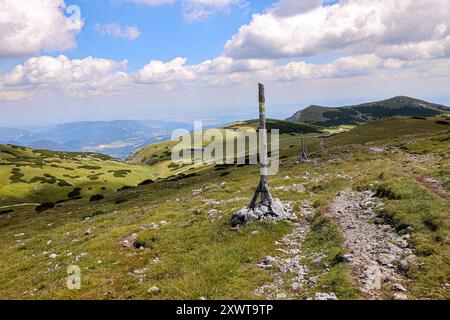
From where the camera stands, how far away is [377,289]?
12094 mm

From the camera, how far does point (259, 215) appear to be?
21.5 meters

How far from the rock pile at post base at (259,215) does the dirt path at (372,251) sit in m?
3.25

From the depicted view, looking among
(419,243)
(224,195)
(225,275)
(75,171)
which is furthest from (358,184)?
(75,171)

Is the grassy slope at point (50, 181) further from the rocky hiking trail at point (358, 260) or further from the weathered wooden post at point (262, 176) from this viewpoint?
the rocky hiking trail at point (358, 260)

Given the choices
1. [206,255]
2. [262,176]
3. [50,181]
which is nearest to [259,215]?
[262,176]

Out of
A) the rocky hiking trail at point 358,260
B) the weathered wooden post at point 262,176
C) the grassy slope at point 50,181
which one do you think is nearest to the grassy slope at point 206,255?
the rocky hiking trail at point 358,260

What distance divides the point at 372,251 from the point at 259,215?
7687mm

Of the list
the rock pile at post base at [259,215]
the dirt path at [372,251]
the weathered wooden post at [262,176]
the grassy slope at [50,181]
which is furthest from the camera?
the grassy slope at [50,181]

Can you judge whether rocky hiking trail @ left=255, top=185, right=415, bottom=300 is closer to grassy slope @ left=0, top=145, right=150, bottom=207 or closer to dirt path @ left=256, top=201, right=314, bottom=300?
dirt path @ left=256, top=201, right=314, bottom=300

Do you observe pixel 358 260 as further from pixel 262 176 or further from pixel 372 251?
pixel 262 176

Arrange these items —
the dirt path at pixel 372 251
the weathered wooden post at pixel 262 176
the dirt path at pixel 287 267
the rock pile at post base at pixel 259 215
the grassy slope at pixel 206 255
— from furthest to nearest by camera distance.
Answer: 1. the weathered wooden post at pixel 262 176
2. the rock pile at post base at pixel 259 215
3. the grassy slope at pixel 206 255
4. the dirt path at pixel 287 267
5. the dirt path at pixel 372 251

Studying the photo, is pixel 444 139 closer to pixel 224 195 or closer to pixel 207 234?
pixel 224 195

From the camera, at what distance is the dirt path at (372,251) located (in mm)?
12209

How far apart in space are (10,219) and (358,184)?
5042 centimetres
